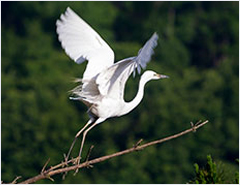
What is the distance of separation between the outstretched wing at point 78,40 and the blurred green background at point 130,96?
947 centimetres

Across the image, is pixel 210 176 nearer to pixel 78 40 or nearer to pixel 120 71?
pixel 120 71

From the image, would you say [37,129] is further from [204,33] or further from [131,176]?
[204,33]

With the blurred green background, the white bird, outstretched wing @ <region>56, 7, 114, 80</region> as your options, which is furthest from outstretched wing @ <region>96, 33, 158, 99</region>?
the blurred green background

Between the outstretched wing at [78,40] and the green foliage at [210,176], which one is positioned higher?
the outstretched wing at [78,40]

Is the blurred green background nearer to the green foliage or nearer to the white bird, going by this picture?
the white bird

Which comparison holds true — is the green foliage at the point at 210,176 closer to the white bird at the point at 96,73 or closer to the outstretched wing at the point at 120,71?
the outstretched wing at the point at 120,71

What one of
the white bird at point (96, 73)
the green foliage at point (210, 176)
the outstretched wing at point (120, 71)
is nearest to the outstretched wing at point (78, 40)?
the white bird at point (96, 73)

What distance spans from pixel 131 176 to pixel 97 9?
16.6m

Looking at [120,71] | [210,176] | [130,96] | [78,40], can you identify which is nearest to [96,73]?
[120,71]

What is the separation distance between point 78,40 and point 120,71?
74 centimetres

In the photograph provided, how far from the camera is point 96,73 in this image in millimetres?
7566

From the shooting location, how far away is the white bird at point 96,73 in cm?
738

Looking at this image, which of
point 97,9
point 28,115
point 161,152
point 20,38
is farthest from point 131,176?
point 97,9

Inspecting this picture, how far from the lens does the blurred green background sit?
2405cm
